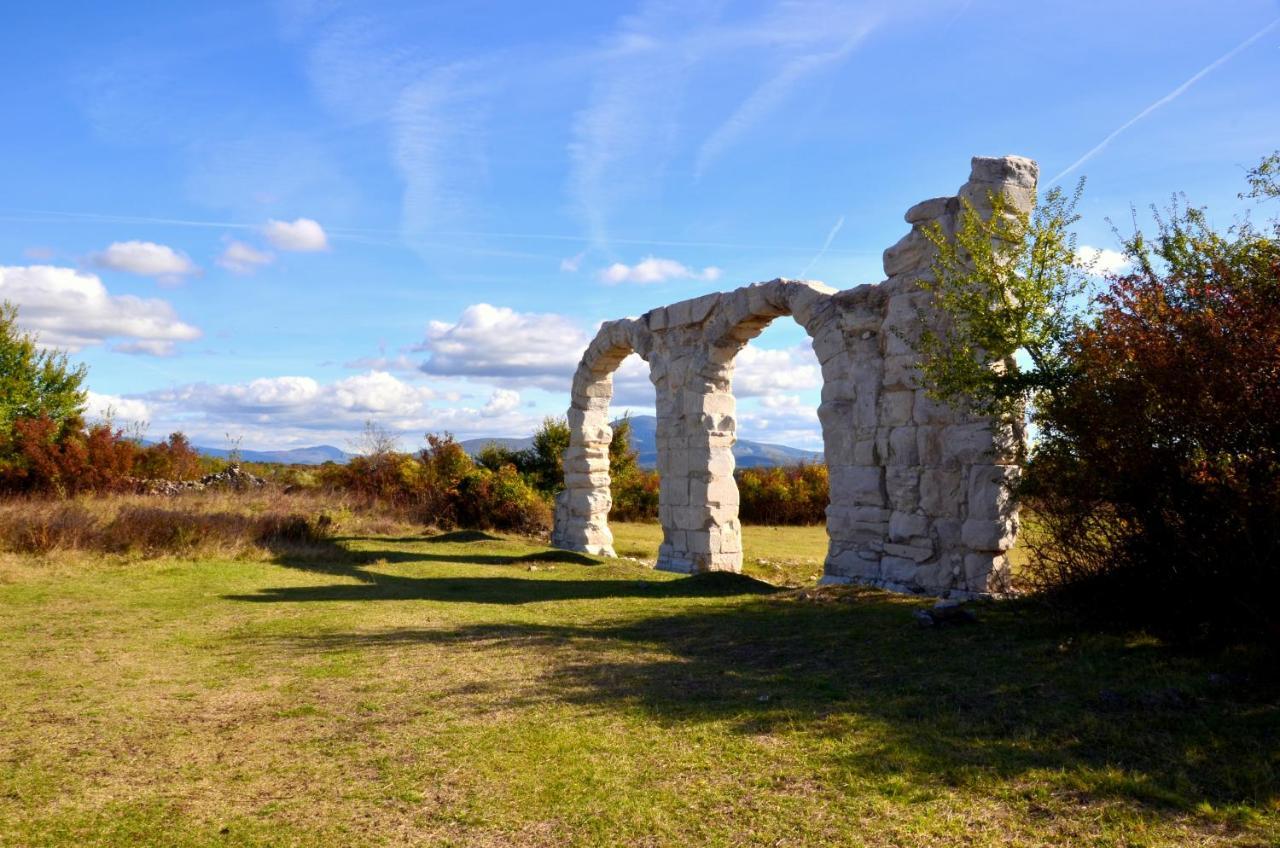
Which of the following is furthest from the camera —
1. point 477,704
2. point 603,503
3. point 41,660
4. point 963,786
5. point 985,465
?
point 603,503

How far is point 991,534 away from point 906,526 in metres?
1.15

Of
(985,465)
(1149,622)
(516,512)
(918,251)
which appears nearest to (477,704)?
(1149,622)

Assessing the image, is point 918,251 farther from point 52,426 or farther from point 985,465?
point 52,426

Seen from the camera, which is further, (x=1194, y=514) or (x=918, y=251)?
(x=918, y=251)

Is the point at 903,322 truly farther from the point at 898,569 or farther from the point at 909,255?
the point at 898,569

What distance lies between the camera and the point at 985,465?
8422mm

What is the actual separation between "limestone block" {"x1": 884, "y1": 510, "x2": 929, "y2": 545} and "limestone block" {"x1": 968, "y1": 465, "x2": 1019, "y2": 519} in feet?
2.40

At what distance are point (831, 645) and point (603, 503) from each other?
9.88 meters

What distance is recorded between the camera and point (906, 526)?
368 inches

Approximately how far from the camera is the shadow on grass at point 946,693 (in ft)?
12.7

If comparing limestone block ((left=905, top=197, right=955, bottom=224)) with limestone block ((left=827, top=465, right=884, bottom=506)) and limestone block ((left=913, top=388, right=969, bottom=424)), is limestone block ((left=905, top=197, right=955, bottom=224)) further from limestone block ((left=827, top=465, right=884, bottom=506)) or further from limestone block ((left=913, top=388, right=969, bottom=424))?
limestone block ((left=827, top=465, right=884, bottom=506))

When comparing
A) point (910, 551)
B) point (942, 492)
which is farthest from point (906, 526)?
point (942, 492)

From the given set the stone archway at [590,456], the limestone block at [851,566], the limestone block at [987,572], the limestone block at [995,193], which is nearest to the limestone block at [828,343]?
the limestone block at [995,193]

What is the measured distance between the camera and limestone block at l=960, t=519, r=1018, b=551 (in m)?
8.29
